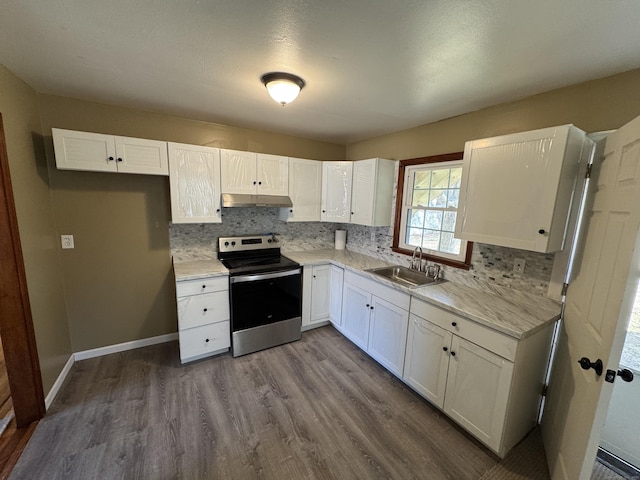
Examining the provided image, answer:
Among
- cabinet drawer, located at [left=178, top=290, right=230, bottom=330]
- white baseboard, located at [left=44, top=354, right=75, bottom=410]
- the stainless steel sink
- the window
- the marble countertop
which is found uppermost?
the window

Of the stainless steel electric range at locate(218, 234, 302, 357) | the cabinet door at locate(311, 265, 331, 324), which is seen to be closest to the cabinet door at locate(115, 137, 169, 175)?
the stainless steel electric range at locate(218, 234, 302, 357)

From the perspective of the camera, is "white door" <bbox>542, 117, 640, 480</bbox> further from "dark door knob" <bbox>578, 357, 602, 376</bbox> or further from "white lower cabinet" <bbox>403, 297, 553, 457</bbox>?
"white lower cabinet" <bbox>403, 297, 553, 457</bbox>

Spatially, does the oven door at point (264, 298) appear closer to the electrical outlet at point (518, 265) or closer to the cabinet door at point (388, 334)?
the cabinet door at point (388, 334)

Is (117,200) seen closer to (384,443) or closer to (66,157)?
(66,157)

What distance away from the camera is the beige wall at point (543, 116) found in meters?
1.50

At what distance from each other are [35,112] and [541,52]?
11.4 feet

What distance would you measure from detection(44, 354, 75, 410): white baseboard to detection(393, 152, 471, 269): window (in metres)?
3.29

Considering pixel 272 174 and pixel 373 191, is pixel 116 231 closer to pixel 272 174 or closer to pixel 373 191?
pixel 272 174

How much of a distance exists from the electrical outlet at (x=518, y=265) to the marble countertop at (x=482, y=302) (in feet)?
0.57

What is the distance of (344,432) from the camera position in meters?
1.81

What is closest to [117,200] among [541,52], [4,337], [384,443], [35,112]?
[35,112]

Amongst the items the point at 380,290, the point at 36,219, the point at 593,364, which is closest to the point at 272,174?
the point at 380,290

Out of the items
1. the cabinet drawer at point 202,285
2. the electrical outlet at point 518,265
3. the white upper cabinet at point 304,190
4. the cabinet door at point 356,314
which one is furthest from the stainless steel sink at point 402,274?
the cabinet drawer at point 202,285

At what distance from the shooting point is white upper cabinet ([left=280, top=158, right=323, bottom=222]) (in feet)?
9.96
